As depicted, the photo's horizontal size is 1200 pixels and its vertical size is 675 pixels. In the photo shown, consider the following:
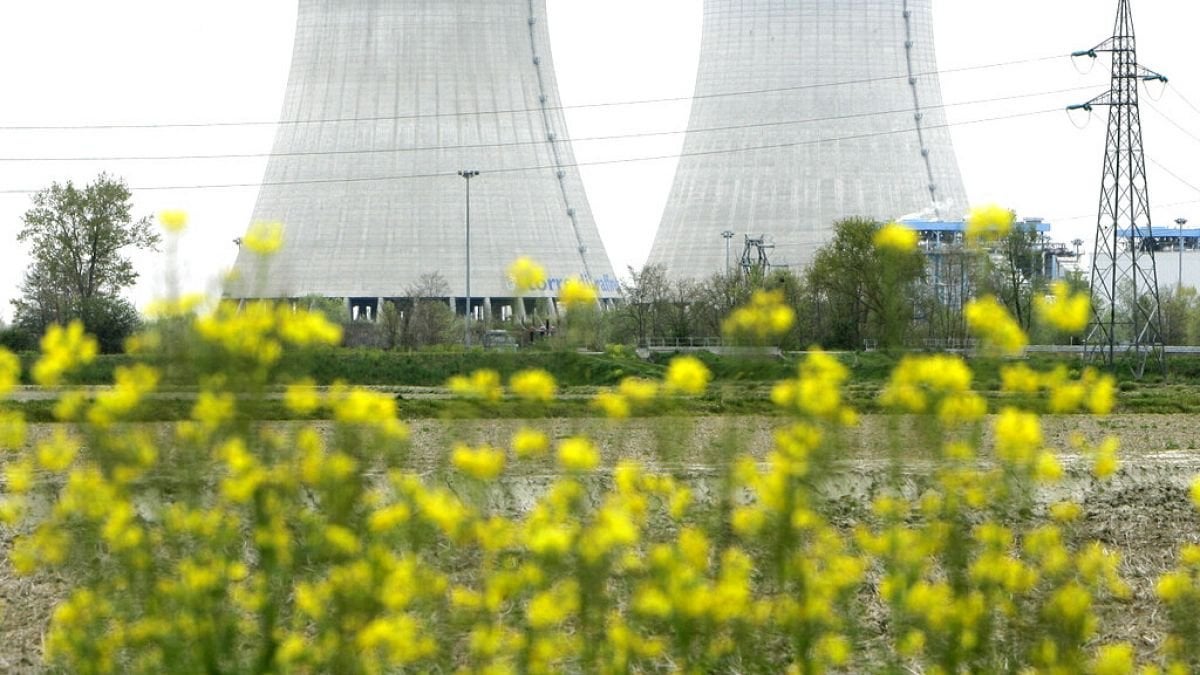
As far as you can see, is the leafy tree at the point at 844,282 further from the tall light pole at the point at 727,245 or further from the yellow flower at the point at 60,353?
the yellow flower at the point at 60,353

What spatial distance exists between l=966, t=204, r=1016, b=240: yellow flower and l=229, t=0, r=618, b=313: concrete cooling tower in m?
27.1

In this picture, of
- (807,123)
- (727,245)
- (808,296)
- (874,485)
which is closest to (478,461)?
(874,485)

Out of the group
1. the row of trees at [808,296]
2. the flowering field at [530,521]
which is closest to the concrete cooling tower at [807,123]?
the row of trees at [808,296]

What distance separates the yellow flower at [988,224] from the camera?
Result: 327 centimetres

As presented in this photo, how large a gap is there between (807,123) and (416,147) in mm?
7332

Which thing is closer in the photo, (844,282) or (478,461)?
(478,461)

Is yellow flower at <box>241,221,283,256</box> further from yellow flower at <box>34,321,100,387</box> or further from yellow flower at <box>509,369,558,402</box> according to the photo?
yellow flower at <box>509,369,558,402</box>

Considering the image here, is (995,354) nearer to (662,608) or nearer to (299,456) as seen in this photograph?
(662,608)

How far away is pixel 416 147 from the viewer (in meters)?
30.7

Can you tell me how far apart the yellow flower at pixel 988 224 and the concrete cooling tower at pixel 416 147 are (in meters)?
27.1

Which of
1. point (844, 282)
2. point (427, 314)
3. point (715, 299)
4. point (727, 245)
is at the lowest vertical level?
point (427, 314)

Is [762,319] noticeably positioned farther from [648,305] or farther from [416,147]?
[648,305]

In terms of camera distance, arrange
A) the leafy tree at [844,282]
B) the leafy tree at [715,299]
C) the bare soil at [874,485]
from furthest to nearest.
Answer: the leafy tree at [715,299]
the leafy tree at [844,282]
the bare soil at [874,485]

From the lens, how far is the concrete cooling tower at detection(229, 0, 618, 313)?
3022 centimetres
